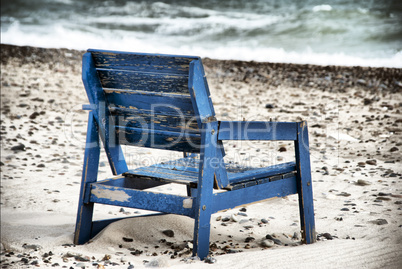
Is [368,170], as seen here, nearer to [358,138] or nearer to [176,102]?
[358,138]

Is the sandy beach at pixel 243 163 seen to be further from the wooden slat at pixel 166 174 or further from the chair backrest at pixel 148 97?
the chair backrest at pixel 148 97

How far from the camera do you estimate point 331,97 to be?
10758 millimetres

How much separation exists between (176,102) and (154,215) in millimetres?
1151

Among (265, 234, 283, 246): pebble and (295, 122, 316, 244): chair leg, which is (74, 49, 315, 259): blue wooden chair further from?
(265, 234, 283, 246): pebble

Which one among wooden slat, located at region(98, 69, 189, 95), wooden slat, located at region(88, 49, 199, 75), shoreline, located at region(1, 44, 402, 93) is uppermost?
shoreline, located at region(1, 44, 402, 93)

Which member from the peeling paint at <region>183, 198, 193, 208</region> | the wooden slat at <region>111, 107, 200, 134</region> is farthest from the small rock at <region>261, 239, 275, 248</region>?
the wooden slat at <region>111, 107, 200, 134</region>

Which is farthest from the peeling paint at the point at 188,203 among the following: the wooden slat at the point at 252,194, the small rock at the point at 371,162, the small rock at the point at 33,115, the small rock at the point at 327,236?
the small rock at the point at 33,115

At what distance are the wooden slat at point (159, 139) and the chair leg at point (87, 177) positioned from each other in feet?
0.59

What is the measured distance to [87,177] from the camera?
129 inches

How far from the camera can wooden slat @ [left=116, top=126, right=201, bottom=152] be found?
10.3 ft

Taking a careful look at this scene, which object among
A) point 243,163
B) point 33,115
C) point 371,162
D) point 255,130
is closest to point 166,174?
point 255,130

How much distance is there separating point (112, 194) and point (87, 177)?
233 millimetres

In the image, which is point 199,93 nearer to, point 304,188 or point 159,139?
point 159,139

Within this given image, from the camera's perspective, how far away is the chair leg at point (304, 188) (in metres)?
3.44
